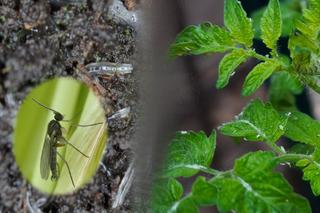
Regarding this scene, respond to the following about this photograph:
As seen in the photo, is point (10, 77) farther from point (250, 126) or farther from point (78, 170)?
point (250, 126)

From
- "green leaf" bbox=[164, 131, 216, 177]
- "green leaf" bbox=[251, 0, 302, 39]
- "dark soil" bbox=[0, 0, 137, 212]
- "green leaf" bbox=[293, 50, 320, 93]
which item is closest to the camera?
"dark soil" bbox=[0, 0, 137, 212]

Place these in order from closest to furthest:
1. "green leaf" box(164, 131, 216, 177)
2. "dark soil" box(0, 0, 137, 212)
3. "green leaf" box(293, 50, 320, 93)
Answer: "dark soil" box(0, 0, 137, 212) → "green leaf" box(164, 131, 216, 177) → "green leaf" box(293, 50, 320, 93)

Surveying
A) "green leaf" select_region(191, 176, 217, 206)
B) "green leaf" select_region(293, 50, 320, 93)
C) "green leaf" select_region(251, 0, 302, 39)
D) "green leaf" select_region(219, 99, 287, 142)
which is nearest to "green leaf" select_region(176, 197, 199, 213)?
"green leaf" select_region(191, 176, 217, 206)

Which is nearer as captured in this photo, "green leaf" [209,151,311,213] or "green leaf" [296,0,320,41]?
"green leaf" [209,151,311,213]

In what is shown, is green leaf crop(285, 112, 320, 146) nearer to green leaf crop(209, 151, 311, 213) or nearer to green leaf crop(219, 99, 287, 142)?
green leaf crop(219, 99, 287, 142)

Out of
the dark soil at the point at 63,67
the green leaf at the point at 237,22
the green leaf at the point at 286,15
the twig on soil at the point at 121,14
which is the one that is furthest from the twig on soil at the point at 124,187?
the green leaf at the point at 286,15

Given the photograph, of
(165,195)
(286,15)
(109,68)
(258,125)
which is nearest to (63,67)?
(109,68)

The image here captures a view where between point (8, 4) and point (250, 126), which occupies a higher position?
point (8, 4)

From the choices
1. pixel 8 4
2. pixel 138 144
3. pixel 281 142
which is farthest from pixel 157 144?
pixel 281 142
